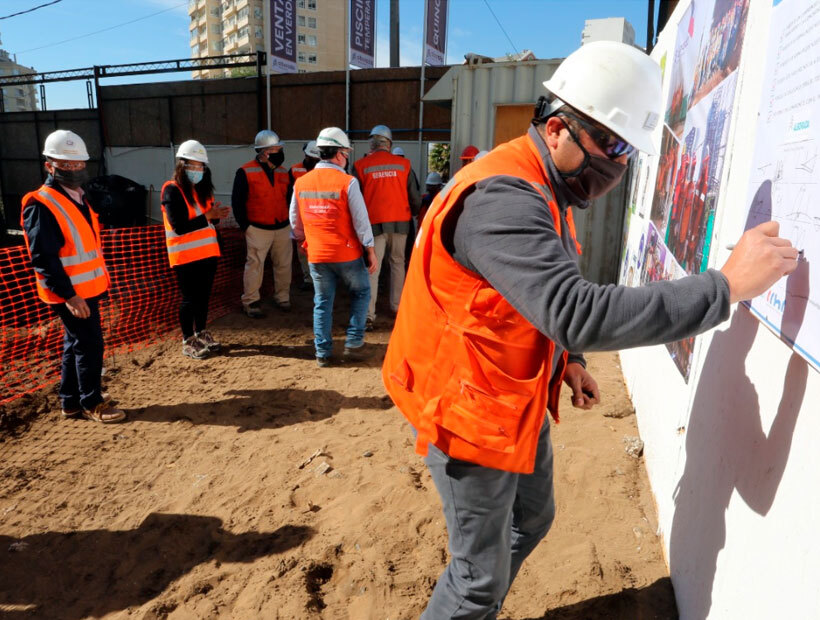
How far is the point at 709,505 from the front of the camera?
1.99m

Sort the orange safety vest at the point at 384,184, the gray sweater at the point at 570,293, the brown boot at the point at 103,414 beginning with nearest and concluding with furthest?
the gray sweater at the point at 570,293
the brown boot at the point at 103,414
the orange safety vest at the point at 384,184

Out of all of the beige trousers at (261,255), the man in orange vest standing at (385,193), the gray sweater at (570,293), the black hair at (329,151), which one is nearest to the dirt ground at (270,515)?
the gray sweater at (570,293)

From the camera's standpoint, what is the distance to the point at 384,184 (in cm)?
639

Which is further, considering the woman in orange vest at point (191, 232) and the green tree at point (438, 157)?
the green tree at point (438, 157)

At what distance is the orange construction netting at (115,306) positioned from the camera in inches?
204

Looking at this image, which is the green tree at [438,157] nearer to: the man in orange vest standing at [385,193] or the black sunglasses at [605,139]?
the man in orange vest standing at [385,193]

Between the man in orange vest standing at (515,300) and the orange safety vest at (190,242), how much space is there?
398cm

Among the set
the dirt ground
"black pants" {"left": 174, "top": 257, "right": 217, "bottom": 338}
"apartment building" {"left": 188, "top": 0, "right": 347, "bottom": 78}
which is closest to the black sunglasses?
the dirt ground

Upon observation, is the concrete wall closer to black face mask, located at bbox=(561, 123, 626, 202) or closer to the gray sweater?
the gray sweater

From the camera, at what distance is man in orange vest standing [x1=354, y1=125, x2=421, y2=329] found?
6.35 m

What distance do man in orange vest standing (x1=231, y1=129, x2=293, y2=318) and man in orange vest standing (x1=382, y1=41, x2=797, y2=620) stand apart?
5382mm

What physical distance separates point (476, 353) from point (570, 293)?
0.35m

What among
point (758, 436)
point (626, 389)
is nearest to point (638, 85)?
point (758, 436)

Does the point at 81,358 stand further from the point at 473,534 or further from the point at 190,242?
the point at 473,534
